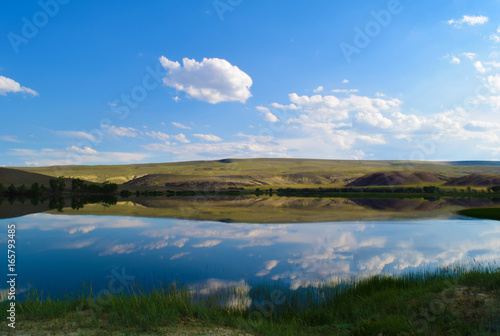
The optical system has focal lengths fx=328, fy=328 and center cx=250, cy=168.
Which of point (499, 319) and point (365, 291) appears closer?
point (499, 319)

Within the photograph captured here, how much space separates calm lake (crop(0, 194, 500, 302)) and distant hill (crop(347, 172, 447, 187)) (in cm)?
11317

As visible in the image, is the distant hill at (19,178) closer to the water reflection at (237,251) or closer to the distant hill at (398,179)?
the water reflection at (237,251)

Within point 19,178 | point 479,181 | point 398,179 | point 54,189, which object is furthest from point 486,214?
point 19,178

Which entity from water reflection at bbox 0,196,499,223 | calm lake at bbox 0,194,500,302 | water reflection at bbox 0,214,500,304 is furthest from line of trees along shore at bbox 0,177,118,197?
water reflection at bbox 0,214,500,304

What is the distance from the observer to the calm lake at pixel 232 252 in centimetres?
1250

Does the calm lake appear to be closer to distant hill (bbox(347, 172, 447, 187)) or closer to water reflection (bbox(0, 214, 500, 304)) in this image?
water reflection (bbox(0, 214, 500, 304))

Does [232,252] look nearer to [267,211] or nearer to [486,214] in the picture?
[267,211]

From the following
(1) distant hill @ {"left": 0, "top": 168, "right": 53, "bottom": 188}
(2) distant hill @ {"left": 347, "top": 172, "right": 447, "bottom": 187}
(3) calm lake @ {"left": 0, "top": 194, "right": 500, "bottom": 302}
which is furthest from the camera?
(2) distant hill @ {"left": 347, "top": 172, "right": 447, "bottom": 187}

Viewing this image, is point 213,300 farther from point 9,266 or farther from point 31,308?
point 9,266

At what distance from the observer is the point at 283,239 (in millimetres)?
21969

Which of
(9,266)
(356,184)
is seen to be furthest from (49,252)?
(356,184)

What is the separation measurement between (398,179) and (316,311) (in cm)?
14195

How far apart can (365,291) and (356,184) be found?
148023 mm

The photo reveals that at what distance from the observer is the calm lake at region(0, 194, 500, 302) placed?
41.0 ft
